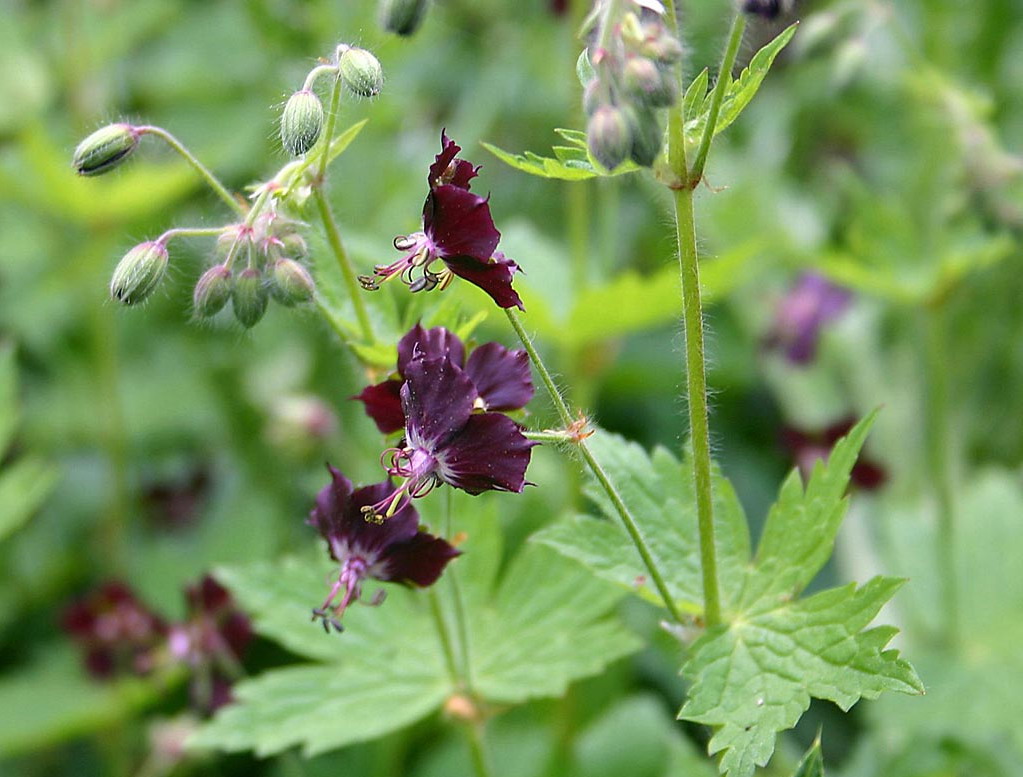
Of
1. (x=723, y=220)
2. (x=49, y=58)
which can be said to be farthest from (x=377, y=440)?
(x=49, y=58)

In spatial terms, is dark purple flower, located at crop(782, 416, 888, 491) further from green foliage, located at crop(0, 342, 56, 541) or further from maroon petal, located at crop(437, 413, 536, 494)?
green foliage, located at crop(0, 342, 56, 541)

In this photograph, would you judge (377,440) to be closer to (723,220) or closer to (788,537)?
(788,537)

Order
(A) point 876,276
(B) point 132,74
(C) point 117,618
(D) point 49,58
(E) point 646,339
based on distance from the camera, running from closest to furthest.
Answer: (A) point 876,276
(C) point 117,618
(E) point 646,339
(D) point 49,58
(B) point 132,74

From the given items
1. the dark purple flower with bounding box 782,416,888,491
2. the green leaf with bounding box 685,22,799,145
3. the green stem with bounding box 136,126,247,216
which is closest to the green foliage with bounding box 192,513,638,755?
the green stem with bounding box 136,126,247,216

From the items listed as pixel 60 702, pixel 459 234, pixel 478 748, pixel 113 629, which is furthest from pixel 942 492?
pixel 60 702

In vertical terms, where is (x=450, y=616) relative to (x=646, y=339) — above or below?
above

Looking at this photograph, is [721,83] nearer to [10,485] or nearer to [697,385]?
[697,385]
